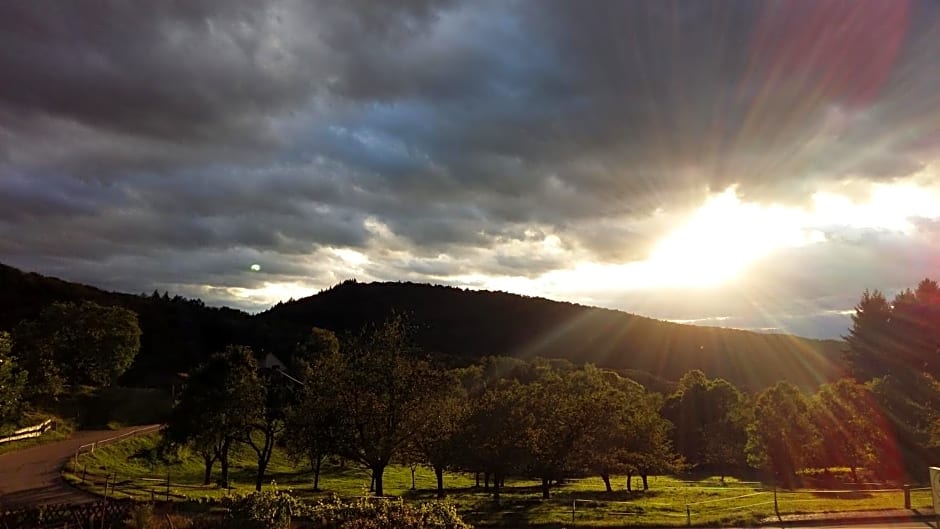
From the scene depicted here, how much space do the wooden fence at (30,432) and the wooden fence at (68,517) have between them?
4187 centimetres

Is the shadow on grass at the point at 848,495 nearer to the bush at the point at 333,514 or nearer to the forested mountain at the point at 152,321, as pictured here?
the bush at the point at 333,514

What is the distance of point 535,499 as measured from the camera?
1791 inches

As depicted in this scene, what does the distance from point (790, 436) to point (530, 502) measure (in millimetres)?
29549

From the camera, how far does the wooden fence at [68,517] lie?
20914mm

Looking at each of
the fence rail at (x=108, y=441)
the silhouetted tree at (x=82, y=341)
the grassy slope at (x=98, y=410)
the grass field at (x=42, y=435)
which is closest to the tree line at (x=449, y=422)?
the fence rail at (x=108, y=441)

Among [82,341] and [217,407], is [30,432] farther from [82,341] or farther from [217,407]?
[82,341]

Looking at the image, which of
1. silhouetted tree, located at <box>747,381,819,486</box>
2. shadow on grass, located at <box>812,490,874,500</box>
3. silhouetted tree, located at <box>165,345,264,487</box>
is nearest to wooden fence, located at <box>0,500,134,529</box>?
silhouetted tree, located at <box>165,345,264,487</box>

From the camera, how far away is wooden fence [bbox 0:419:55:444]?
5514 cm

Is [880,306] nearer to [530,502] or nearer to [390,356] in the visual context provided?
[530,502]

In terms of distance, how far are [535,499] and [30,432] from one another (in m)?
51.4

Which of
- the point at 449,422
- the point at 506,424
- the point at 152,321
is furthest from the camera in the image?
the point at 152,321

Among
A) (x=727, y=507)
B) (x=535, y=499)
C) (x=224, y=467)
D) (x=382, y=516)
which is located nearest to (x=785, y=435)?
(x=727, y=507)

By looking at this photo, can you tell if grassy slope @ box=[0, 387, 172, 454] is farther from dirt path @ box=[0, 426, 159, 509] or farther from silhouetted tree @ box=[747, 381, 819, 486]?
silhouetted tree @ box=[747, 381, 819, 486]

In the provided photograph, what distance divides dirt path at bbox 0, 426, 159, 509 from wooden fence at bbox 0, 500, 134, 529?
6768mm
